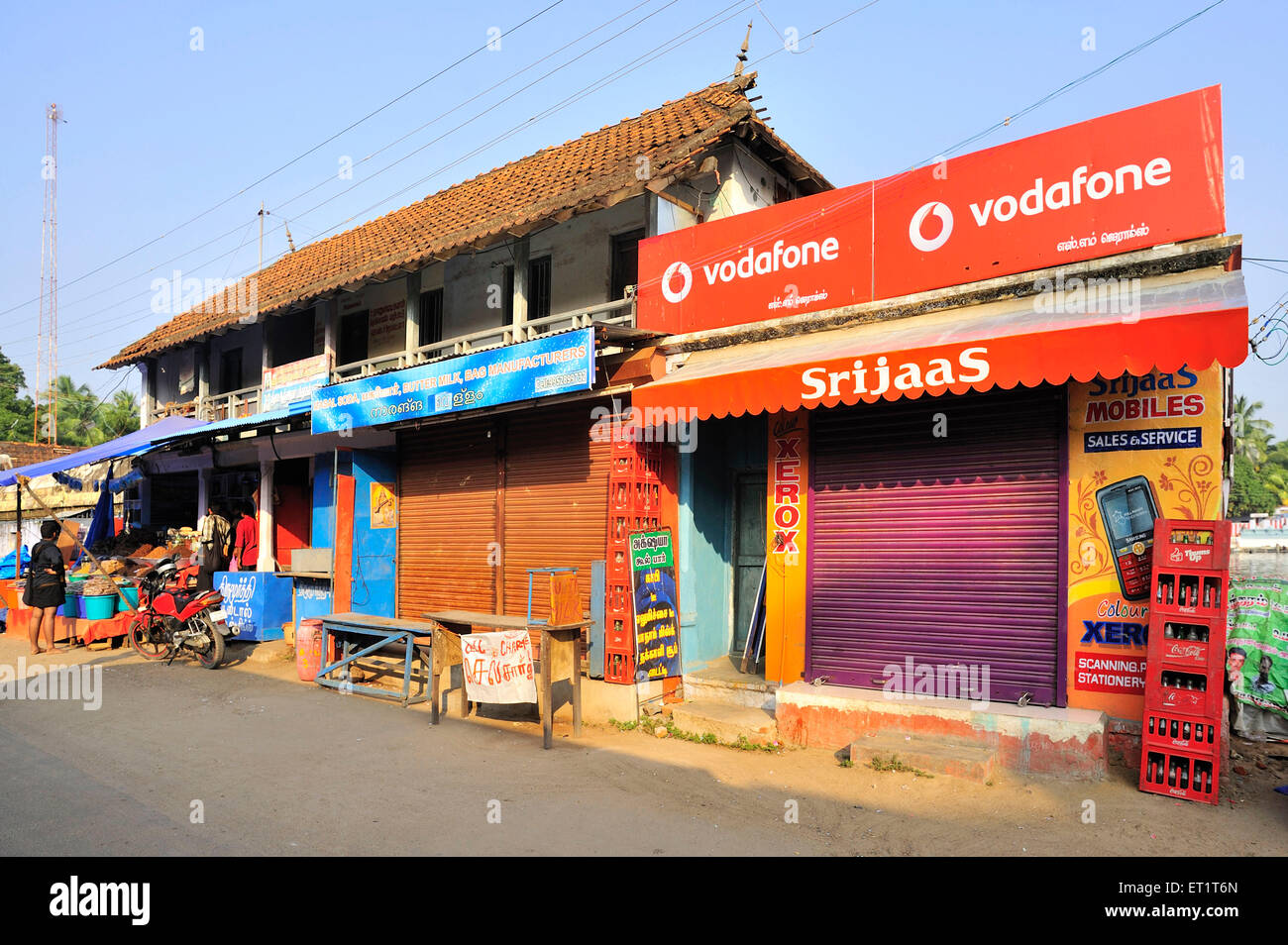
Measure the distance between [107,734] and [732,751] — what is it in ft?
20.8

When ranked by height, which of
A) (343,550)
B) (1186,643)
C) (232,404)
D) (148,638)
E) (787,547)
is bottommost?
(148,638)

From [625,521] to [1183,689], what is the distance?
17.0 feet

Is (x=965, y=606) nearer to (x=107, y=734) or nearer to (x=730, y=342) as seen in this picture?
(x=730, y=342)

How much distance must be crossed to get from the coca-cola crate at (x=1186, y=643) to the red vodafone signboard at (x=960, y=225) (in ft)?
9.82

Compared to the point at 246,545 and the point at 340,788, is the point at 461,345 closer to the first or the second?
the point at 246,545

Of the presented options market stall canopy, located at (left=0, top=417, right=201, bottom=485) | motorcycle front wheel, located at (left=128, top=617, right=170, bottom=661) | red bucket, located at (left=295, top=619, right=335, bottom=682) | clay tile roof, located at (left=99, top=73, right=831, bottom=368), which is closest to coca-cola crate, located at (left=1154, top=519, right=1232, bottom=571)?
clay tile roof, located at (left=99, top=73, right=831, bottom=368)

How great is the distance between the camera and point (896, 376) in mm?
6582

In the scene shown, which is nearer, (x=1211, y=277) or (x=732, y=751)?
(x=1211, y=277)

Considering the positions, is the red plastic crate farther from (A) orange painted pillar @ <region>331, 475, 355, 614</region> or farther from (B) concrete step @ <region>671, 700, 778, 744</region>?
(A) orange painted pillar @ <region>331, 475, 355, 614</region>

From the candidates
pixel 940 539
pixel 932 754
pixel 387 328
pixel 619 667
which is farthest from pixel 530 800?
pixel 387 328

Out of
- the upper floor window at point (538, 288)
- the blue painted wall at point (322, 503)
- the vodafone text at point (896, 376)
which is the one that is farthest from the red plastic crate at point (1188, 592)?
the blue painted wall at point (322, 503)

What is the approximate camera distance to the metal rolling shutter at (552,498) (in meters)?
9.70
